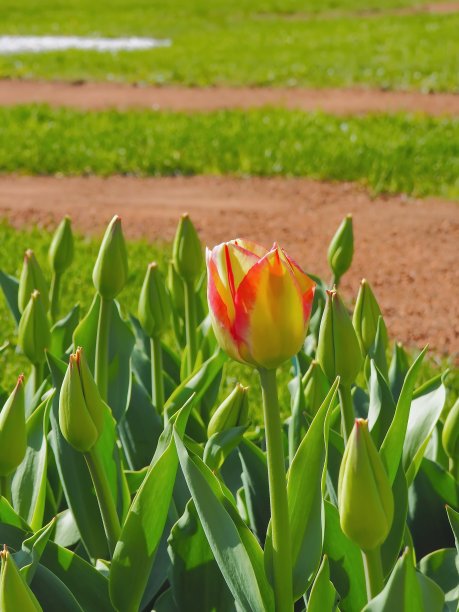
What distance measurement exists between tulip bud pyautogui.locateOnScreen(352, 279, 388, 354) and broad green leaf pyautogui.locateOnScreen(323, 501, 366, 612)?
51cm

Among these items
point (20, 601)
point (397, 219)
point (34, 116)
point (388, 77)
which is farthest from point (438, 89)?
point (20, 601)

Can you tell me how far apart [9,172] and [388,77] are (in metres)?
4.45

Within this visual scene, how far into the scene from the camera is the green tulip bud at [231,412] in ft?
5.46

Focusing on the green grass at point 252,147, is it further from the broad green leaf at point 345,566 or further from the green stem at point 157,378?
the broad green leaf at point 345,566

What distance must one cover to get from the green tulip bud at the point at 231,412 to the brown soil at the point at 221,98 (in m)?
6.75

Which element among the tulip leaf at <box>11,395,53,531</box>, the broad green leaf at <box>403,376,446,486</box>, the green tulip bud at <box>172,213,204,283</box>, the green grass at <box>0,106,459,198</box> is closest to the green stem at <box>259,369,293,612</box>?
the broad green leaf at <box>403,376,446,486</box>

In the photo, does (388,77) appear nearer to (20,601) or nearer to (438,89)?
(438,89)

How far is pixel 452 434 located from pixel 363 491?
69cm

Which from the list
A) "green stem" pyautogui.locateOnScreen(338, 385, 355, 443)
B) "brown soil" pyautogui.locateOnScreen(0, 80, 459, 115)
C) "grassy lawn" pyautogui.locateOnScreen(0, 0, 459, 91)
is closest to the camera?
"green stem" pyautogui.locateOnScreen(338, 385, 355, 443)

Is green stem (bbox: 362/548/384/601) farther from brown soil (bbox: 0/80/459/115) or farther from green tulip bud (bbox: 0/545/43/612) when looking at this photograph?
brown soil (bbox: 0/80/459/115)

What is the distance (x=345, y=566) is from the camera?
148 cm

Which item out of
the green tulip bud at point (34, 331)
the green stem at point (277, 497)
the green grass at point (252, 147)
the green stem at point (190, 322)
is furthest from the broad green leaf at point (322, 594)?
the green grass at point (252, 147)

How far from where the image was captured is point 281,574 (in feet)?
4.33

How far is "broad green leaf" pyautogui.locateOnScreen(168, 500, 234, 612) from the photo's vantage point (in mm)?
1501
